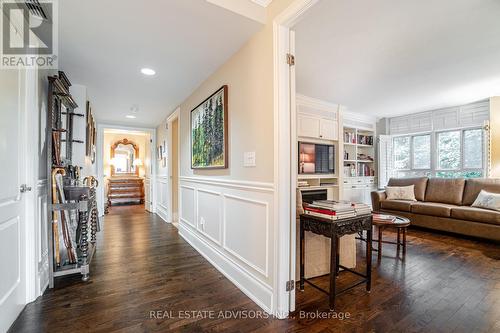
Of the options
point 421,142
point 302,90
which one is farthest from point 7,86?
point 421,142

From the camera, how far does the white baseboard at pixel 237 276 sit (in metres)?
1.84

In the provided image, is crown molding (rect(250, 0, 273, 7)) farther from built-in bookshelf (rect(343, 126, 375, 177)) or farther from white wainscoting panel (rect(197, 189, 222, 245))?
built-in bookshelf (rect(343, 126, 375, 177))

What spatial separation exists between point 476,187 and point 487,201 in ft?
1.45

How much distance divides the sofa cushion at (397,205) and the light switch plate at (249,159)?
3.89m

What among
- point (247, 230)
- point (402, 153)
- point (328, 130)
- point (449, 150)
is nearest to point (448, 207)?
point (449, 150)

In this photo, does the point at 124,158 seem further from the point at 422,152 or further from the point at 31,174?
the point at 422,152

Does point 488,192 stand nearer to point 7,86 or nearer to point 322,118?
point 322,118

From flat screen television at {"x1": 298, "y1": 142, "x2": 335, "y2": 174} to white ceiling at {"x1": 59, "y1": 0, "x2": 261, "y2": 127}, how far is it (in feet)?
7.26

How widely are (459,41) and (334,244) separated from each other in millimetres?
2624

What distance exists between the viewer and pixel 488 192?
12.6 ft

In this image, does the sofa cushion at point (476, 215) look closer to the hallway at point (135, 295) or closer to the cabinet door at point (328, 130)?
the cabinet door at point (328, 130)

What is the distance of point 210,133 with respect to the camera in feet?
9.52

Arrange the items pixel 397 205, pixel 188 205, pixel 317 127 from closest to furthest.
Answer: pixel 188 205 → pixel 317 127 → pixel 397 205

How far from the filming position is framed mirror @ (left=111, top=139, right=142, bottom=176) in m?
7.82
